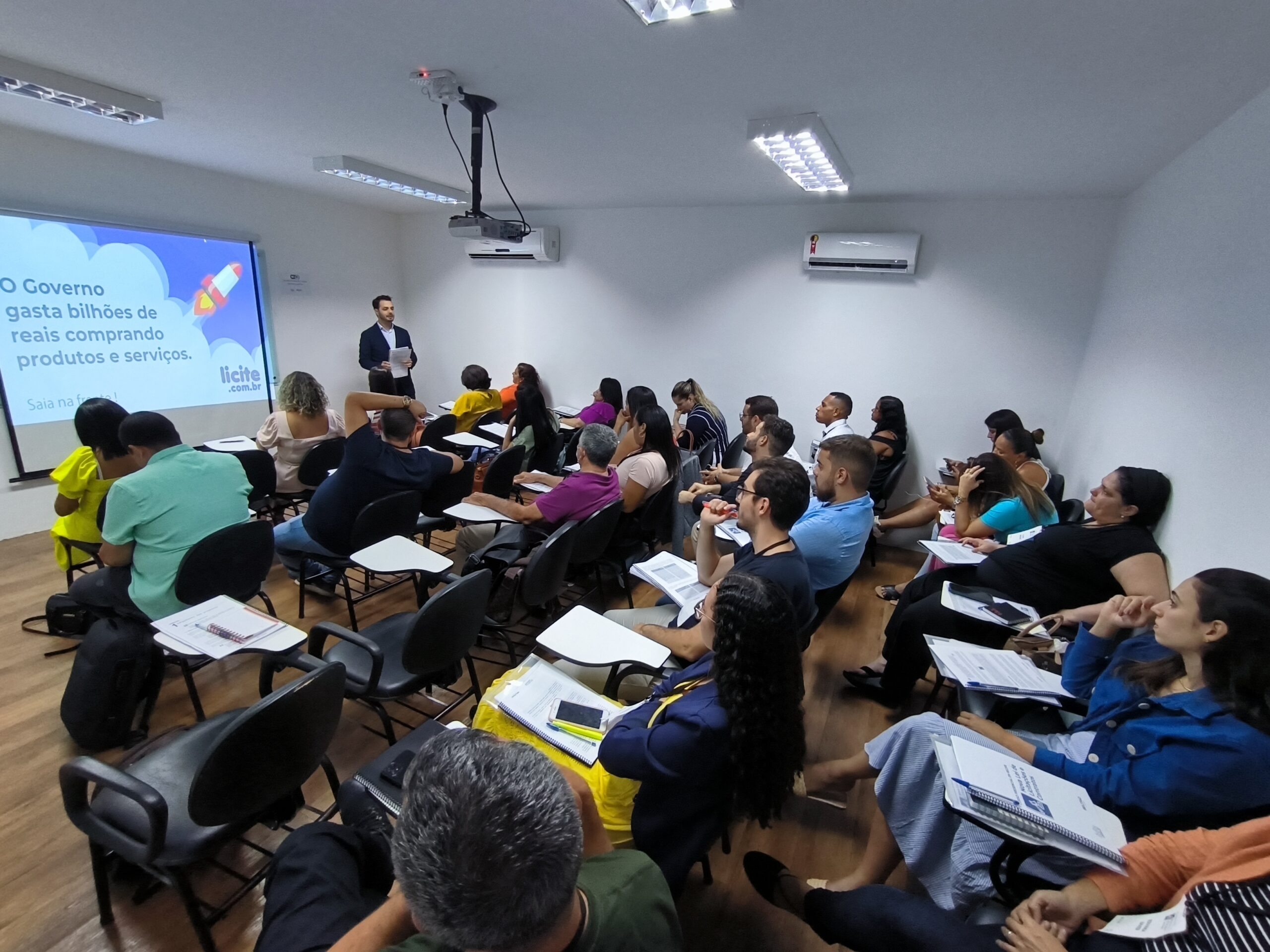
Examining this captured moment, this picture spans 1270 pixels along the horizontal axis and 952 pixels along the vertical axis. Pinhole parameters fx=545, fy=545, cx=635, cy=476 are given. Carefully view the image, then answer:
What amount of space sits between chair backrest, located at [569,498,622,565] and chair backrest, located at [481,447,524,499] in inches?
40.3

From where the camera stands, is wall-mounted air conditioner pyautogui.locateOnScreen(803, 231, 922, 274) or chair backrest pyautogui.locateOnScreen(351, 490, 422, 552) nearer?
chair backrest pyautogui.locateOnScreen(351, 490, 422, 552)

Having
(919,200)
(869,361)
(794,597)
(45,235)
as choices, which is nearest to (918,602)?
(794,597)

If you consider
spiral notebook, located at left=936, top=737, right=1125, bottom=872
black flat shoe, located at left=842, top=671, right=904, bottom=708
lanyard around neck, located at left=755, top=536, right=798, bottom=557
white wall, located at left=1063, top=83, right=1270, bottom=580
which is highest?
white wall, located at left=1063, top=83, right=1270, bottom=580

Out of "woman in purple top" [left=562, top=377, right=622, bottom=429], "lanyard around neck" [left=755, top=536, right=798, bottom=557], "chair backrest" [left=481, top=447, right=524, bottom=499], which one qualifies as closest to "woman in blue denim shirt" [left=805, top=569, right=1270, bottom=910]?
"lanyard around neck" [left=755, top=536, right=798, bottom=557]

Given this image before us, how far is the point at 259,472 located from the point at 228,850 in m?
2.37

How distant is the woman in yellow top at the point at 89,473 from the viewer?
2.25 m

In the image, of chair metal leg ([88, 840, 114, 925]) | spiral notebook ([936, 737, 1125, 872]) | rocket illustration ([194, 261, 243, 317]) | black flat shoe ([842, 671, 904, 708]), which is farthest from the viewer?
rocket illustration ([194, 261, 243, 317])

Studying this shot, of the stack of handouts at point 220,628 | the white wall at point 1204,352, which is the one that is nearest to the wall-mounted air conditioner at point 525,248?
the stack of handouts at point 220,628

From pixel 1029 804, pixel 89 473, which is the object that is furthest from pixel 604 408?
pixel 1029 804

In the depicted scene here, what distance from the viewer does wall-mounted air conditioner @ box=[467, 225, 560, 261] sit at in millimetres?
5758

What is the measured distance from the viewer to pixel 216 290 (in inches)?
196

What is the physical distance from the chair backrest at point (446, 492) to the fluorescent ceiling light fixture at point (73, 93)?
8.19 ft

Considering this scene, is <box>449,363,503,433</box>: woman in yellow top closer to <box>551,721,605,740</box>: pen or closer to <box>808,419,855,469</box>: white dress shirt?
<box>808,419,855,469</box>: white dress shirt

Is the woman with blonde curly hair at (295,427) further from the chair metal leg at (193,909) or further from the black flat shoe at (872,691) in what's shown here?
the black flat shoe at (872,691)
